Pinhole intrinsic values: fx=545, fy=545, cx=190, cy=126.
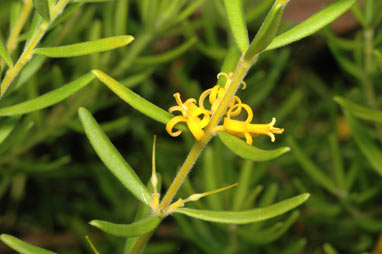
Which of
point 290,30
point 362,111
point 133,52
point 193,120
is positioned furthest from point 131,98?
point 133,52

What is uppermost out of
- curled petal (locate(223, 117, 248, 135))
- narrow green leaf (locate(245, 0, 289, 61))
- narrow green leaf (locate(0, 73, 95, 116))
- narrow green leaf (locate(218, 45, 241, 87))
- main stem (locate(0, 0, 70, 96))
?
main stem (locate(0, 0, 70, 96))

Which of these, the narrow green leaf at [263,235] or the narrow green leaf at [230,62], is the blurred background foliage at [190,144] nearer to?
the narrow green leaf at [263,235]

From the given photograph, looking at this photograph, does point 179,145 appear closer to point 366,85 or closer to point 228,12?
point 366,85

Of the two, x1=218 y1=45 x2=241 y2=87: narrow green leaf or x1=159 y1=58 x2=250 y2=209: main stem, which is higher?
x1=218 y1=45 x2=241 y2=87: narrow green leaf

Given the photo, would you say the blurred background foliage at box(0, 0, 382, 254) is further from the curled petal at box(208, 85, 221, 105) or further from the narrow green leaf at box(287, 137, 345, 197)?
the curled petal at box(208, 85, 221, 105)

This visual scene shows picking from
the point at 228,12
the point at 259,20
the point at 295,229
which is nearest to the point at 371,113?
the point at 228,12

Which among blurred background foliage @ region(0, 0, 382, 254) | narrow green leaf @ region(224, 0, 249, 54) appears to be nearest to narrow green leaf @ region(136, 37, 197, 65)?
blurred background foliage @ region(0, 0, 382, 254)

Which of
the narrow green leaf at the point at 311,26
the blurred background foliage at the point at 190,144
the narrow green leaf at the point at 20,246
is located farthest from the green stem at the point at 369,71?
the narrow green leaf at the point at 20,246
